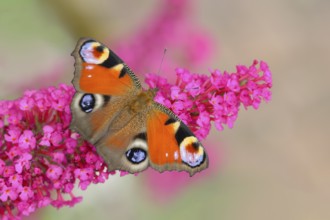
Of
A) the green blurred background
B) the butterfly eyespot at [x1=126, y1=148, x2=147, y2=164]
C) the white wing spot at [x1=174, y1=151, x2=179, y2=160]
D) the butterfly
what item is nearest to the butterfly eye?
the butterfly

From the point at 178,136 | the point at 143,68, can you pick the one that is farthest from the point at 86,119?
the point at 143,68

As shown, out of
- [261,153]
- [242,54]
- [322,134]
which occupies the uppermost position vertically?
[242,54]

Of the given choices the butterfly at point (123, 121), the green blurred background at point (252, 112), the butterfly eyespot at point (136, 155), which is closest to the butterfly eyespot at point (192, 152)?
the butterfly at point (123, 121)

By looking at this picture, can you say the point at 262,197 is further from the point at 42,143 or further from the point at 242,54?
the point at 42,143

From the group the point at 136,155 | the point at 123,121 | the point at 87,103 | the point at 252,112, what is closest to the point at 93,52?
the point at 87,103

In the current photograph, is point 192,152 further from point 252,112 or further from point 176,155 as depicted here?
point 252,112

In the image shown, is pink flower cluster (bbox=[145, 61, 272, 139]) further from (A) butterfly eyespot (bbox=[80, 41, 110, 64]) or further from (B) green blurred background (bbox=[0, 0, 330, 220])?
(B) green blurred background (bbox=[0, 0, 330, 220])

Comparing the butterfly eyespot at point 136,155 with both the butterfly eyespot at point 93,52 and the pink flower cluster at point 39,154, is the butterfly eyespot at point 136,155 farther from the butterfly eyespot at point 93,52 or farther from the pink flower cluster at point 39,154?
the butterfly eyespot at point 93,52
